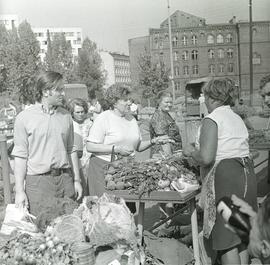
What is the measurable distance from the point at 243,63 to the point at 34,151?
60.7m

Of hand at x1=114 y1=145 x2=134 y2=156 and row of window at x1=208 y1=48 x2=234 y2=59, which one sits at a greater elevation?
row of window at x1=208 y1=48 x2=234 y2=59

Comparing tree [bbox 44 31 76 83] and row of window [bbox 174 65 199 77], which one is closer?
tree [bbox 44 31 76 83]

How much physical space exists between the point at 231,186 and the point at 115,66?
100557mm

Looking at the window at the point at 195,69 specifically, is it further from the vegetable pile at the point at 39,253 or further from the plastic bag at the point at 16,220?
the vegetable pile at the point at 39,253

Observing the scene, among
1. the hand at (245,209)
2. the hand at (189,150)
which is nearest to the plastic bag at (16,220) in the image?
the hand at (189,150)

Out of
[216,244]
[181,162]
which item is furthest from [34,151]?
[216,244]

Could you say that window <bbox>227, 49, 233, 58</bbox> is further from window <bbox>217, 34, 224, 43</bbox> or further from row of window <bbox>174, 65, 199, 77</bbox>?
row of window <bbox>174, 65, 199, 77</bbox>

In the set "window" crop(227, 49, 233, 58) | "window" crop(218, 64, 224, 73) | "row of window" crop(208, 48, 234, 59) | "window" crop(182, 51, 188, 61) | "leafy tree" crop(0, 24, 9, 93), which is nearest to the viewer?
"leafy tree" crop(0, 24, 9, 93)

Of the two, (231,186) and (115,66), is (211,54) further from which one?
(231,186)

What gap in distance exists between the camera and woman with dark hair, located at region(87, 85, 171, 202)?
416 centimetres

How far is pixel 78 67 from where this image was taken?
60.4 meters

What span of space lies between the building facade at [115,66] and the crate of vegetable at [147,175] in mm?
90232

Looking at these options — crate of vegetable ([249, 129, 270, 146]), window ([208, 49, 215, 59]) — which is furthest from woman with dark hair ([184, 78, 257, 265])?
window ([208, 49, 215, 59])

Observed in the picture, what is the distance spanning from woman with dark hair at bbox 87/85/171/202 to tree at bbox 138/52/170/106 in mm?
38741
